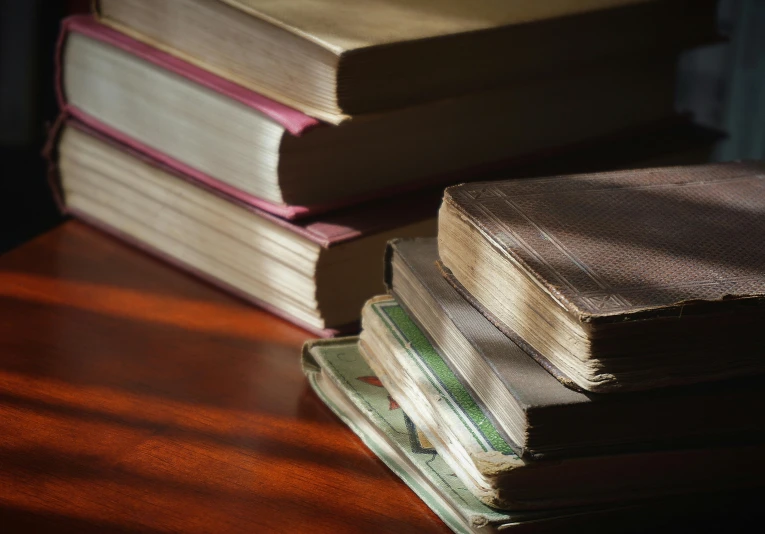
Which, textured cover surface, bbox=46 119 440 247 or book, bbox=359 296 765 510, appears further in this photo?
textured cover surface, bbox=46 119 440 247

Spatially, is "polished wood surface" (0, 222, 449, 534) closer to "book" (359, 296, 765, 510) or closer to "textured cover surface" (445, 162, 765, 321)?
Result: "book" (359, 296, 765, 510)

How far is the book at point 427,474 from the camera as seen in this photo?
750mm

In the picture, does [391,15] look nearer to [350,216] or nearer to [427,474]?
[350,216]

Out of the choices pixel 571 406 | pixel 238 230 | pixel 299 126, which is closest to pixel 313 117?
pixel 299 126

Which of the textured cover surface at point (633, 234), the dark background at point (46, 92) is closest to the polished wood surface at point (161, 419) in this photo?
the textured cover surface at point (633, 234)

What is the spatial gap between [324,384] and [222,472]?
16cm

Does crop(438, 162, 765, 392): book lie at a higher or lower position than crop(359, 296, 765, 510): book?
higher

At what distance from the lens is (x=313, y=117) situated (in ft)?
3.29

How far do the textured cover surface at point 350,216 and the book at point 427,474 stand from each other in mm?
111

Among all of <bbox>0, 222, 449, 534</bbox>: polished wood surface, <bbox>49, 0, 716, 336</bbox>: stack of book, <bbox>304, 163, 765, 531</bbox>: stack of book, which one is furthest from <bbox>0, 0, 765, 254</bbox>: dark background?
<bbox>304, 163, 765, 531</bbox>: stack of book

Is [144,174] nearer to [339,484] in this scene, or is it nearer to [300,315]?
[300,315]

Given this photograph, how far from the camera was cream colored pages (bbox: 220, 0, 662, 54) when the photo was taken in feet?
3.27

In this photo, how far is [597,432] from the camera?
29.0 inches

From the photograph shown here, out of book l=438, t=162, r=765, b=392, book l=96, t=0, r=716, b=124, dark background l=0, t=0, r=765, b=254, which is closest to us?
book l=438, t=162, r=765, b=392
